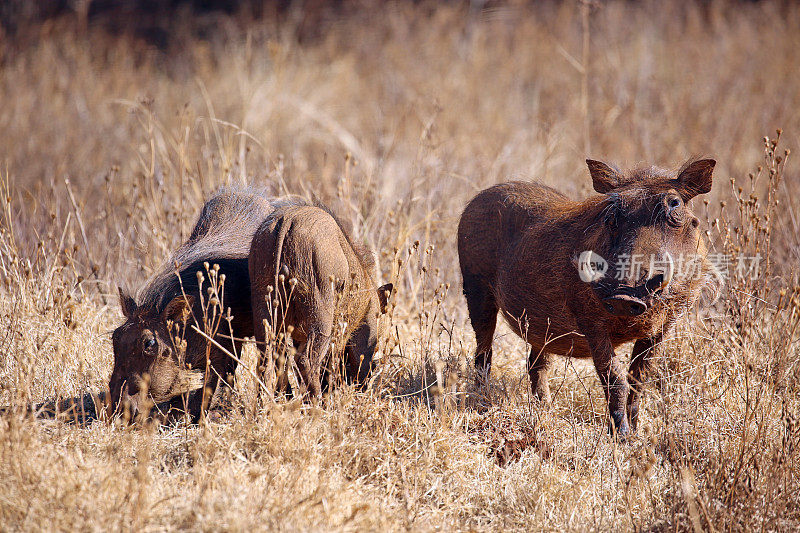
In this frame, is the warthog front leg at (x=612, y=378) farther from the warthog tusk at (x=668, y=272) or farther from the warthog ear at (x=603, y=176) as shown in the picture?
the warthog ear at (x=603, y=176)

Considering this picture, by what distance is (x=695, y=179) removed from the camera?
117 inches

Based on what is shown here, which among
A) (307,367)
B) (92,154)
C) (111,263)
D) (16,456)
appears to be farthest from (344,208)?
(92,154)

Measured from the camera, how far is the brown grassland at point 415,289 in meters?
2.75

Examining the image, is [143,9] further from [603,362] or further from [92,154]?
[603,362]

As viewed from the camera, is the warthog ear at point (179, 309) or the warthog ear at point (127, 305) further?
the warthog ear at point (127, 305)

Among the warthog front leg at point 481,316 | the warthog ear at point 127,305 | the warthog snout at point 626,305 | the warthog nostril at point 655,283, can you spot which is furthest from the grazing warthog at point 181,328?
the warthog nostril at point 655,283

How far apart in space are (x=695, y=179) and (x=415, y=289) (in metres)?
2.09

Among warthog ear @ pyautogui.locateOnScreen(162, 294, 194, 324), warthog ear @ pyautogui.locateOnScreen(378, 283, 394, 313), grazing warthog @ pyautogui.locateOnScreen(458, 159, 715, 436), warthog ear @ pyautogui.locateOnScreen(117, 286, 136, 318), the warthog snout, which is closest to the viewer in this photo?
the warthog snout

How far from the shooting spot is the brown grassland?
2748mm

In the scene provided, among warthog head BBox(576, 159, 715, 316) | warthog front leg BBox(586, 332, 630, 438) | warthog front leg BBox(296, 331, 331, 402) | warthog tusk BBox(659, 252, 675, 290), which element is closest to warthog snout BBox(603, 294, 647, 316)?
warthog head BBox(576, 159, 715, 316)

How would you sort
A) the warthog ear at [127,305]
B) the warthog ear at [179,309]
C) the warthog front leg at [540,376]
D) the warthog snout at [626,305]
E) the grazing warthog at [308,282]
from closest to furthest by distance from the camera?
the warthog snout at [626,305] → the grazing warthog at [308,282] → the warthog ear at [179,309] → the warthog ear at [127,305] → the warthog front leg at [540,376]

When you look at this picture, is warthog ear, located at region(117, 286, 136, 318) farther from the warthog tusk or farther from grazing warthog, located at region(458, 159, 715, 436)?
the warthog tusk

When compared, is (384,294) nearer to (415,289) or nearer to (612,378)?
(612,378)

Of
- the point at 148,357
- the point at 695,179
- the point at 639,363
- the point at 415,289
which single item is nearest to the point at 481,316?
the point at 639,363
